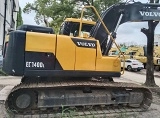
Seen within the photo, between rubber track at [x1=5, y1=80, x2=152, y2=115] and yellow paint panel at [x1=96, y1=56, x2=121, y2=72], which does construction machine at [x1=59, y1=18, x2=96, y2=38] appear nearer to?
yellow paint panel at [x1=96, y1=56, x2=121, y2=72]

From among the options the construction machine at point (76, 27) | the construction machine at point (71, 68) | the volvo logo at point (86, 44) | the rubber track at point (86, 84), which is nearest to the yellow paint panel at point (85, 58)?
the construction machine at point (71, 68)

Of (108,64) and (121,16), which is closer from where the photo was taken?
(108,64)

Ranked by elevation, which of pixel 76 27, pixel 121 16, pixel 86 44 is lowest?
pixel 86 44

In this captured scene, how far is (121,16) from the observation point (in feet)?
26.7

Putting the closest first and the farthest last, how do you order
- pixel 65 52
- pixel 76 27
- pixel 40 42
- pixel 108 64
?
pixel 40 42 → pixel 65 52 → pixel 108 64 → pixel 76 27

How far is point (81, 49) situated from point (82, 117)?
5.91 ft

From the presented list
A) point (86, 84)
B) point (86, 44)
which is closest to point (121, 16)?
point (86, 44)

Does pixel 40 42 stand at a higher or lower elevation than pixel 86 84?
higher

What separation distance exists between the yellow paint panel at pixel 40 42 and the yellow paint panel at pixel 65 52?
0.16 meters

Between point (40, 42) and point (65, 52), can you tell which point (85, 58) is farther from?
point (40, 42)

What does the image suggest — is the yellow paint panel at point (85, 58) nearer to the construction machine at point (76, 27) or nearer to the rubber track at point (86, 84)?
the rubber track at point (86, 84)

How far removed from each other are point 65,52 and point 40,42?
0.70 m

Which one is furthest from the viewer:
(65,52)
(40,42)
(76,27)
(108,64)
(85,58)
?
(76,27)

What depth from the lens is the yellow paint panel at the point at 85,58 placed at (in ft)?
23.7
